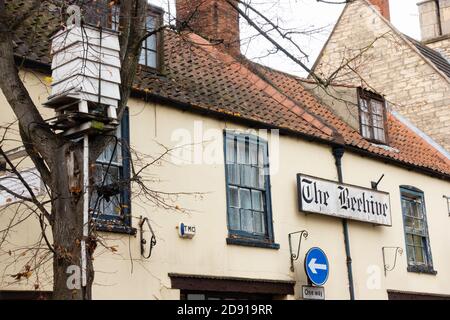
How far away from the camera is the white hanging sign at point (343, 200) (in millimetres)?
15352

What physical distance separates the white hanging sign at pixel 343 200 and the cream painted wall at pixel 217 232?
0.26 metres

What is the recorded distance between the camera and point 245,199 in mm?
14625

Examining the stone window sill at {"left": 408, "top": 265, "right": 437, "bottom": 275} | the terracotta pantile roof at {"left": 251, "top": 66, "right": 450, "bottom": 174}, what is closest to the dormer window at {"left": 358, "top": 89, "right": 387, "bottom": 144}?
the terracotta pantile roof at {"left": 251, "top": 66, "right": 450, "bottom": 174}

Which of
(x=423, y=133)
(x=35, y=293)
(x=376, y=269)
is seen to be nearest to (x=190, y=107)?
(x=35, y=293)

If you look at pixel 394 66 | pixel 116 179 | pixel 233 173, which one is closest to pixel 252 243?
pixel 233 173

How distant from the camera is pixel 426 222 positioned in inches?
741

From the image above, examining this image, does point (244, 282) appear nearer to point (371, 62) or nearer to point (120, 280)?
point (120, 280)

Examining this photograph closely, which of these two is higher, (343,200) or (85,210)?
(343,200)

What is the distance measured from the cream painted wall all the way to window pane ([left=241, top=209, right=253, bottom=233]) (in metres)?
A: 0.45

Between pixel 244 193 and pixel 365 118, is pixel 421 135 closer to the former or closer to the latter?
pixel 365 118

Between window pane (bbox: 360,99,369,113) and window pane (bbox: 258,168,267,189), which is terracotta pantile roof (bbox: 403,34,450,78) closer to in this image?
window pane (bbox: 360,99,369,113)

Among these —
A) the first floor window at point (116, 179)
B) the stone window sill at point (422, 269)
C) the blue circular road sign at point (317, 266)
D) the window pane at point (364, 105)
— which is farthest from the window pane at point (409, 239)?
the first floor window at point (116, 179)

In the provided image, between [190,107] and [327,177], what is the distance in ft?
12.6

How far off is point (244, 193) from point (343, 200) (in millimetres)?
2467
